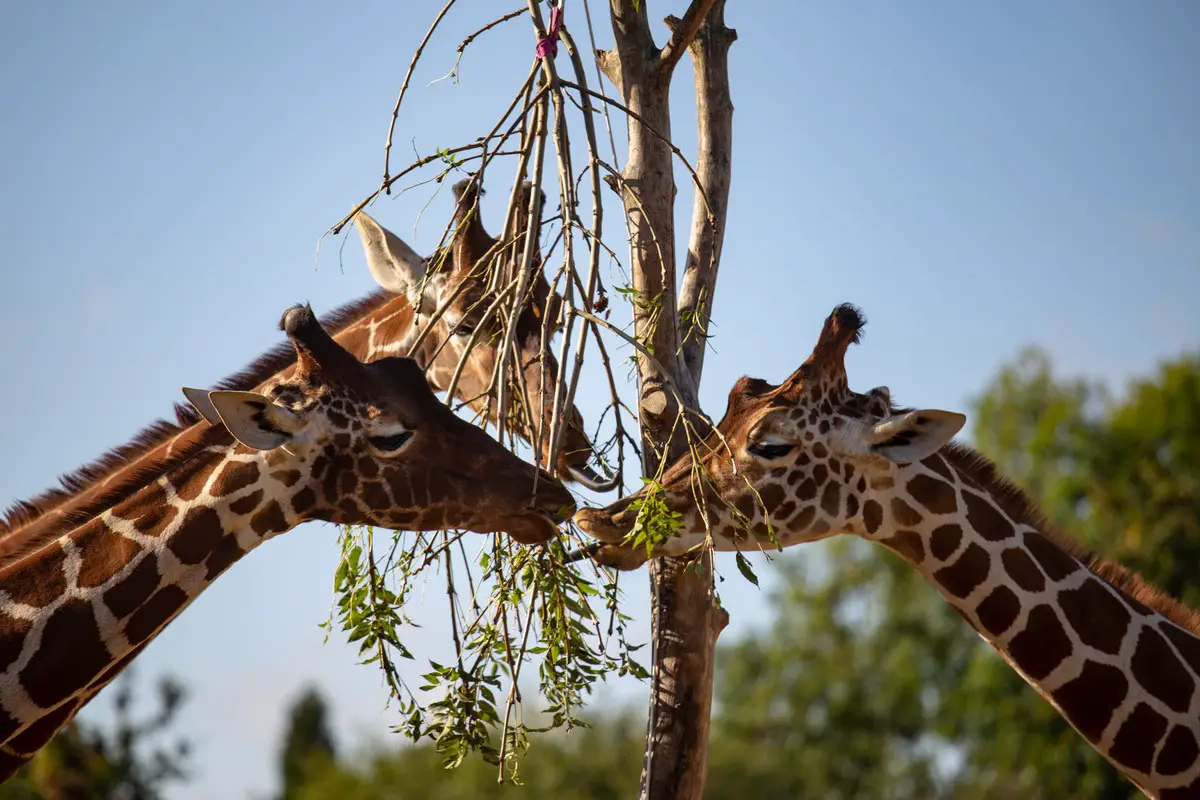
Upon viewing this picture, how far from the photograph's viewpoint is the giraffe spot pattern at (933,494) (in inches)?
253

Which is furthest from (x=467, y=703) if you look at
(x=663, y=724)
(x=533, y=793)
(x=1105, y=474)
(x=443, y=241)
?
(x=533, y=793)

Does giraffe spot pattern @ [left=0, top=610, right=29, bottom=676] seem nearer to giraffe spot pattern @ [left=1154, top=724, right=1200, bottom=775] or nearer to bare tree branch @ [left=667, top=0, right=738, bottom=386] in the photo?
bare tree branch @ [left=667, top=0, right=738, bottom=386]

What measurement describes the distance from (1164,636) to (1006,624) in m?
0.73

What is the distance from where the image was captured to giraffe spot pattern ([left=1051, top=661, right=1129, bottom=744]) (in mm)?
6246

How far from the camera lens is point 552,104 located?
5.75 metres

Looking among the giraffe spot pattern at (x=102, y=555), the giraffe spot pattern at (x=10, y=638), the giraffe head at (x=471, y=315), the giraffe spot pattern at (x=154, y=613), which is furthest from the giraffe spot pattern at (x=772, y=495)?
the giraffe spot pattern at (x=10, y=638)

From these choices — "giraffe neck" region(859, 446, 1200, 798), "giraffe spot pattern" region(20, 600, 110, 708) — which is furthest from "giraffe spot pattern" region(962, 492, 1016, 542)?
"giraffe spot pattern" region(20, 600, 110, 708)

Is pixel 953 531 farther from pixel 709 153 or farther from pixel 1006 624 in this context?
pixel 709 153

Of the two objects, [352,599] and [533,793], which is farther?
[533,793]

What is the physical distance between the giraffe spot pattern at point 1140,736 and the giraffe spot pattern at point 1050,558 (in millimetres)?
667

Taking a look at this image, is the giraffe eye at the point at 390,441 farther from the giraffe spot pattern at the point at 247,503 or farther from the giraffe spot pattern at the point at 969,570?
the giraffe spot pattern at the point at 969,570

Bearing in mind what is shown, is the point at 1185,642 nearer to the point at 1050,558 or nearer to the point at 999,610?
the point at 1050,558

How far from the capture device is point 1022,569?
6410 mm

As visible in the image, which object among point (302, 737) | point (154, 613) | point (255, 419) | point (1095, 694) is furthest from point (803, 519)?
point (302, 737)
